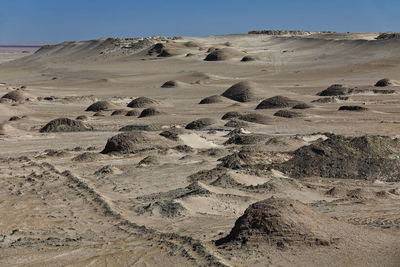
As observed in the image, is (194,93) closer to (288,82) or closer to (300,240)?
(288,82)

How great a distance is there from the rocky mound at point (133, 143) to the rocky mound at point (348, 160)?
191 inches

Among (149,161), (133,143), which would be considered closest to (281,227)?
(149,161)

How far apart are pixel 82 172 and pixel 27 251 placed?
6.71m

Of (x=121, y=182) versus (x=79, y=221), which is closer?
(x=79, y=221)

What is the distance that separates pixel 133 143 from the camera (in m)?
19.2

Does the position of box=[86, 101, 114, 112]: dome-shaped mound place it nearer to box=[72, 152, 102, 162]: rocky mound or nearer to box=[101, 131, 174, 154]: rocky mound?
box=[101, 131, 174, 154]: rocky mound

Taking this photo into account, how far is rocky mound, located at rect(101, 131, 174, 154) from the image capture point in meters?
19.0

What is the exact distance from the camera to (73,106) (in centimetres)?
3731

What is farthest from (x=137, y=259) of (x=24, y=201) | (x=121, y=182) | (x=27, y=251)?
(x=121, y=182)

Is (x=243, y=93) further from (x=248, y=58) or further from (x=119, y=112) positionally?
(x=248, y=58)

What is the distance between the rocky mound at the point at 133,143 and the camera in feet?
62.2

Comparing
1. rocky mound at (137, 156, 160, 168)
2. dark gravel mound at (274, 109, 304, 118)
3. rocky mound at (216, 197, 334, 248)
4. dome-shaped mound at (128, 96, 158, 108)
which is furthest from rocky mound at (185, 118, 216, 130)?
rocky mound at (216, 197, 334, 248)

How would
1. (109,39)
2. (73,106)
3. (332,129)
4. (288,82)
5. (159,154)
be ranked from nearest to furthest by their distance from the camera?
(159,154), (332,129), (73,106), (288,82), (109,39)

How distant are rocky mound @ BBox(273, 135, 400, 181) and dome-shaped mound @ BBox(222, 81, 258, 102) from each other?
1894cm
